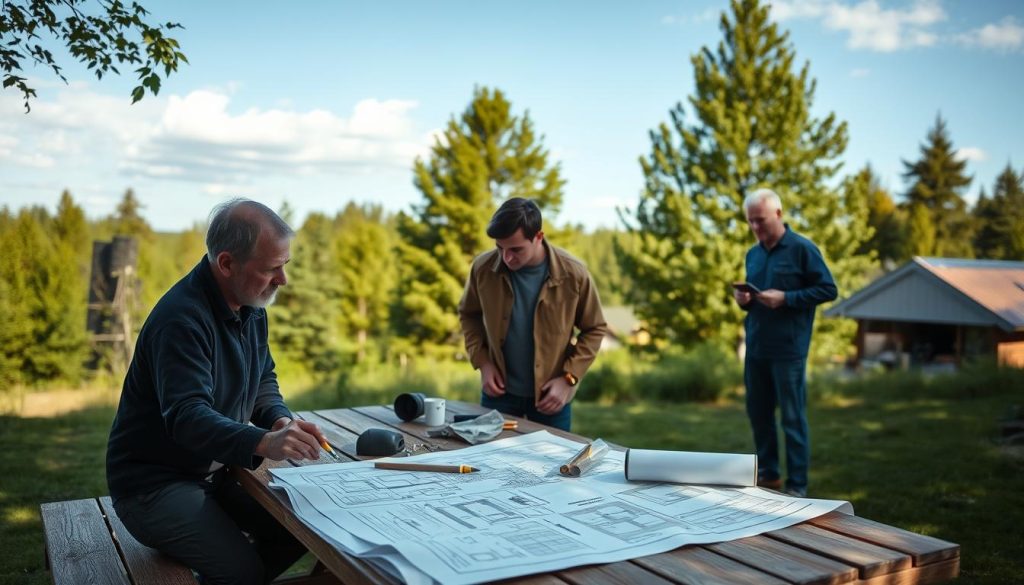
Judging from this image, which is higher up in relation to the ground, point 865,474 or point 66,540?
point 66,540

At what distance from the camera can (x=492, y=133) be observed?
29.2 metres

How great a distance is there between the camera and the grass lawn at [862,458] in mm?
4043

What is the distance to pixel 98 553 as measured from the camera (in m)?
2.22

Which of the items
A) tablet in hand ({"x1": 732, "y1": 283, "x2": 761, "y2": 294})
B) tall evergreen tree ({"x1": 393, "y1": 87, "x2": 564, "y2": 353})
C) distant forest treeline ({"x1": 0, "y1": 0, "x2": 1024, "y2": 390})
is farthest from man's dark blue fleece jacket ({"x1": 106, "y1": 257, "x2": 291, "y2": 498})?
tall evergreen tree ({"x1": 393, "y1": 87, "x2": 564, "y2": 353})

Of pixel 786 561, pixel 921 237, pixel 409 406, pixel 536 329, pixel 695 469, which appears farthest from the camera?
pixel 921 237

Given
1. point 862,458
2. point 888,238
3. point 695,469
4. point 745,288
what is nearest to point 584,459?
point 695,469

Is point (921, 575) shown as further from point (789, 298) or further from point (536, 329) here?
point (789, 298)

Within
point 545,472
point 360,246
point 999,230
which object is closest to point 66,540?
point 545,472

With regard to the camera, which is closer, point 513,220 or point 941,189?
point 513,220

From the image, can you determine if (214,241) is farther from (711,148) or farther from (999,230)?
(999,230)

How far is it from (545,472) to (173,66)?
2584 mm

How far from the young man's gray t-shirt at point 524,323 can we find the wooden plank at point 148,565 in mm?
1814

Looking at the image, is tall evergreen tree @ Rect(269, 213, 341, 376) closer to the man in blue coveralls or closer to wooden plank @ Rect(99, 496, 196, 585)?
the man in blue coveralls

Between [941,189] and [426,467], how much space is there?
1754 inches
